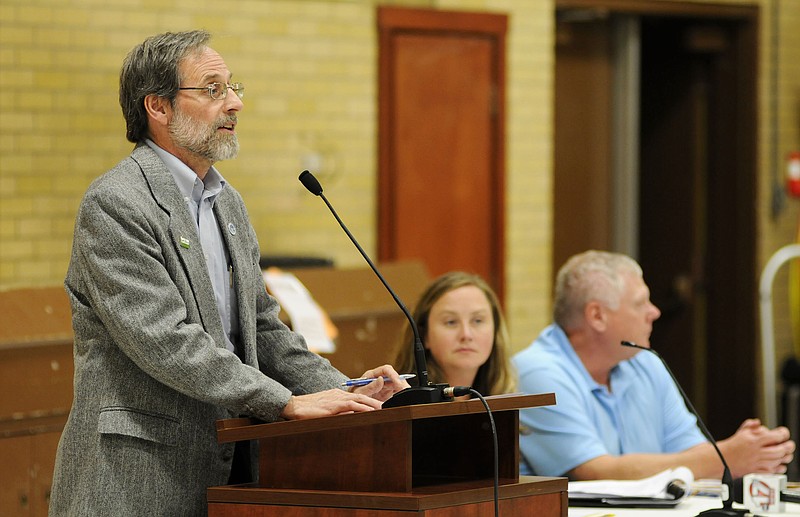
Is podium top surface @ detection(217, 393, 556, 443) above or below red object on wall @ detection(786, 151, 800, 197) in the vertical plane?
below

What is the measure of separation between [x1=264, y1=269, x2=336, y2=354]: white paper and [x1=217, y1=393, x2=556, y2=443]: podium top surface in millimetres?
2734

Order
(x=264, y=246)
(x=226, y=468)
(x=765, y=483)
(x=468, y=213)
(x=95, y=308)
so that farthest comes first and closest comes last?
(x=468, y=213) < (x=264, y=246) < (x=765, y=483) < (x=226, y=468) < (x=95, y=308)

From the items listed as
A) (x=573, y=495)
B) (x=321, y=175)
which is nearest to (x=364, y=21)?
→ (x=321, y=175)

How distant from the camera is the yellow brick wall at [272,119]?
5832mm

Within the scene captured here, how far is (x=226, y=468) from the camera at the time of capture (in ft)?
8.89

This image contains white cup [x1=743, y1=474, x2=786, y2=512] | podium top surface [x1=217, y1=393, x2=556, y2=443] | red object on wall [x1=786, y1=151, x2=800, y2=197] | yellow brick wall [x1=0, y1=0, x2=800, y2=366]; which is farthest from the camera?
red object on wall [x1=786, y1=151, x2=800, y2=197]

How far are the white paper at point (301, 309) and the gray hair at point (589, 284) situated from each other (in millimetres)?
1362

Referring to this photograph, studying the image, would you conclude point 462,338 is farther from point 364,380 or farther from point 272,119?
point 272,119

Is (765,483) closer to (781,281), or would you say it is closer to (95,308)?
(95,308)

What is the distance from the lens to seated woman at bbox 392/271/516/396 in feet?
12.6

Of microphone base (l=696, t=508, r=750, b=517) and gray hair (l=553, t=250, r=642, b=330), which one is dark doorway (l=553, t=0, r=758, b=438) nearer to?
gray hair (l=553, t=250, r=642, b=330)

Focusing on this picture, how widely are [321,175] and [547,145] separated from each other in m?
1.45

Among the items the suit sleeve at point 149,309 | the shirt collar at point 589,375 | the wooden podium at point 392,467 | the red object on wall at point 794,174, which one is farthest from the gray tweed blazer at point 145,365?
the red object on wall at point 794,174

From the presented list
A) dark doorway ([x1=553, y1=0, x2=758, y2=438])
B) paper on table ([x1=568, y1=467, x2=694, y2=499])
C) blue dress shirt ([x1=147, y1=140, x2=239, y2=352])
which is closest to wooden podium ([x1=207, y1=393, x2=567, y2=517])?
blue dress shirt ([x1=147, y1=140, x2=239, y2=352])
